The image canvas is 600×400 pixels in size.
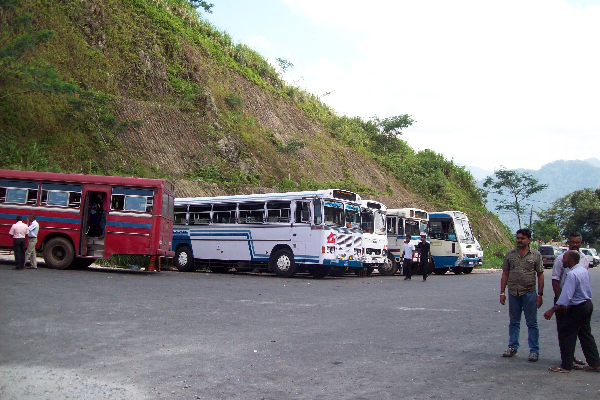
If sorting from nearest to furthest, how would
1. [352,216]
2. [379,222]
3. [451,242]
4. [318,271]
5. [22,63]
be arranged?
[352,216] < [318,271] < [379,222] < [22,63] < [451,242]

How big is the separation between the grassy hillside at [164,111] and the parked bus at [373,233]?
40.8 ft

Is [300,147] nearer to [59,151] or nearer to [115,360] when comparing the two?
[59,151]

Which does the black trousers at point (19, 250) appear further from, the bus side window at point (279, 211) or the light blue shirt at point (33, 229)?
the bus side window at point (279, 211)

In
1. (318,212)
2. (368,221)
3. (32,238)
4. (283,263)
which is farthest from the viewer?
(368,221)

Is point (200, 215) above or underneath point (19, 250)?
above

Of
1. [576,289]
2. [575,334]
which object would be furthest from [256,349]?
[576,289]

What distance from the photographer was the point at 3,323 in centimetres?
950

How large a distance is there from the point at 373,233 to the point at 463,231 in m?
8.84

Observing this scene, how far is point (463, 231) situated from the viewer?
105 feet

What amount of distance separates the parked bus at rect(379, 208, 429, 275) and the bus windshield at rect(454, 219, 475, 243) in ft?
8.38

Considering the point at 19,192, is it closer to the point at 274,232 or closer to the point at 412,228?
the point at 274,232

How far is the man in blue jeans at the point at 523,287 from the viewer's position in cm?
837

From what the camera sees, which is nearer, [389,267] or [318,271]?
[318,271]

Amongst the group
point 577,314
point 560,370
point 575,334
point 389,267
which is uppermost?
point 389,267
